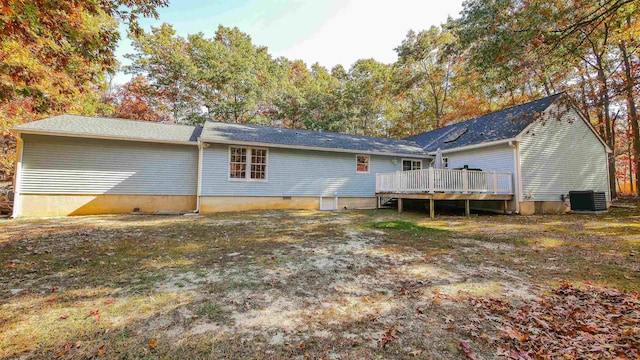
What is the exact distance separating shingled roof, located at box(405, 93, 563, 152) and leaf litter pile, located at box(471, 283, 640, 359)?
8.70 metres

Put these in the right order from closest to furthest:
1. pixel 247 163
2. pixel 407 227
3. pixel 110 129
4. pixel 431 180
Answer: pixel 407 227 → pixel 431 180 → pixel 110 129 → pixel 247 163

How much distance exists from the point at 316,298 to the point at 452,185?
8772mm

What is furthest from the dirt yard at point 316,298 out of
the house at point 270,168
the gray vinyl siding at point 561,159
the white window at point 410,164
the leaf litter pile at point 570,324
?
the white window at point 410,164

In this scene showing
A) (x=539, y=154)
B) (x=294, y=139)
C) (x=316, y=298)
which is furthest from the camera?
(x=294, y=139)

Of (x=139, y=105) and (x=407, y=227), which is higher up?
(x=139, y=105)

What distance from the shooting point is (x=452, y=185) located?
999 cm

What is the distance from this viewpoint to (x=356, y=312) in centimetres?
272

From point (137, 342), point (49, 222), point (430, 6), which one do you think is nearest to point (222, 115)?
point (49, 222)

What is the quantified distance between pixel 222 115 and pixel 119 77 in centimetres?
1021

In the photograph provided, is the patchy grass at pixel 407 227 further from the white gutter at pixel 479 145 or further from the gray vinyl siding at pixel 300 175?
the white gutter at pixel 479 145

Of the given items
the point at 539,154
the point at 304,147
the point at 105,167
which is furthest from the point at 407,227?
the point at 105,167

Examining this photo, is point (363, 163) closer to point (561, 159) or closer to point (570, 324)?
point (561, 159)

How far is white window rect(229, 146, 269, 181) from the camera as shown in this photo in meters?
11.2

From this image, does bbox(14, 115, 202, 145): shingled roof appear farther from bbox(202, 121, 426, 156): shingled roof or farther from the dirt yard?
the dirt yard
